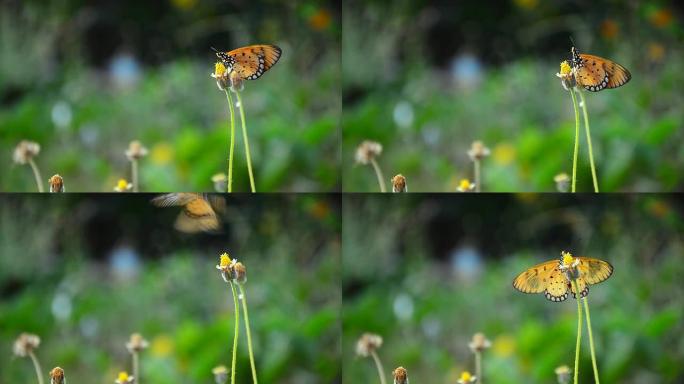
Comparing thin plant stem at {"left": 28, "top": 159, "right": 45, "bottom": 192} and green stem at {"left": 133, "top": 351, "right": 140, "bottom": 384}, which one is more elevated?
thin plant stem at {"left": 28, "top": 159, "right": 45, "bottom": 192}

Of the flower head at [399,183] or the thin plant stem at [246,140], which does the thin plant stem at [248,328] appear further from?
the flower head at [399,183]

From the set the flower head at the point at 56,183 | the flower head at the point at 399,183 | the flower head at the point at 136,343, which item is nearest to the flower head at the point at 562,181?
the flower head at the point at 399,183

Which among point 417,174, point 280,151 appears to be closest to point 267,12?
point 280,151

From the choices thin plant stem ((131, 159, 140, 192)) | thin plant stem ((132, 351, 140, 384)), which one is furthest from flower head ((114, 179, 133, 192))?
thin plant stem ((132, 351, 140, 384))

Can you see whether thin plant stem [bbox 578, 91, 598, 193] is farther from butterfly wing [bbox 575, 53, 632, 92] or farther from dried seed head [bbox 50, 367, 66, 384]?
dried seed head [bbox 50, 367, 66, 384]

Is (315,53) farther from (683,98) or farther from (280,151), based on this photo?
(683,98)

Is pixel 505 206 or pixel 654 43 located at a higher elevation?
pixel 654 43

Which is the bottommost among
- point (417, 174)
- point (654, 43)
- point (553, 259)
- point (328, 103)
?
point (553, 259)
